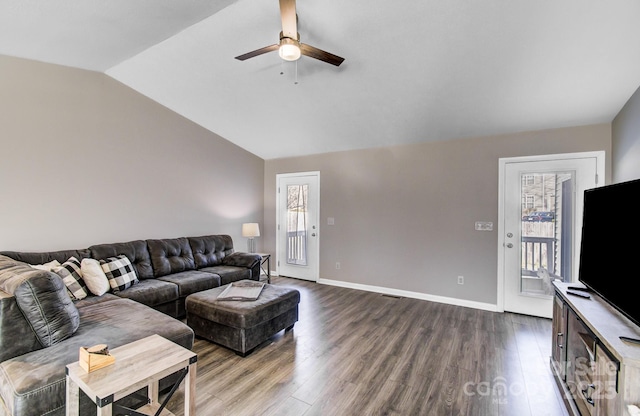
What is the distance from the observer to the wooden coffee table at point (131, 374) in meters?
1.27

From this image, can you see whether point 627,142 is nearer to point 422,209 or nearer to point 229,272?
point 422,209

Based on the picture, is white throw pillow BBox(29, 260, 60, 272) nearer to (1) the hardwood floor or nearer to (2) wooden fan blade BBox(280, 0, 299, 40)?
(1) the hardwood floor

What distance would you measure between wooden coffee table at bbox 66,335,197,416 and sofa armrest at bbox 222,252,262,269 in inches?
105

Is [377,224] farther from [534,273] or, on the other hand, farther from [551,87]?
[551,87]

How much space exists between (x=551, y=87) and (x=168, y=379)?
4200 millimetres

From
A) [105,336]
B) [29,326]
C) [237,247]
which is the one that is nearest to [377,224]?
[237,247]

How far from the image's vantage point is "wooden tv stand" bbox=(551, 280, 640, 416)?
1279 millimetres

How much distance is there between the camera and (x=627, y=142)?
9.01 ft

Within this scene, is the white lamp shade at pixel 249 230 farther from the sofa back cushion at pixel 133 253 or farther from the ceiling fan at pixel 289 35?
the ceiling fan at pixel 289 35

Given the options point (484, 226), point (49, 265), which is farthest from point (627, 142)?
point (49, 265)

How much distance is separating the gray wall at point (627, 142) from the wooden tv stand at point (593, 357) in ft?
4.29

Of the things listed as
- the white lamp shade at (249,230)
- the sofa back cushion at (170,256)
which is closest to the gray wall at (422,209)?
the white lamp shade at (249,230)

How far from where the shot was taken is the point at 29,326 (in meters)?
1.78

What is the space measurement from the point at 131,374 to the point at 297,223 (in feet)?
14.0
